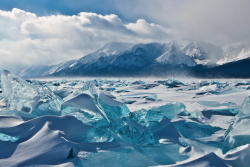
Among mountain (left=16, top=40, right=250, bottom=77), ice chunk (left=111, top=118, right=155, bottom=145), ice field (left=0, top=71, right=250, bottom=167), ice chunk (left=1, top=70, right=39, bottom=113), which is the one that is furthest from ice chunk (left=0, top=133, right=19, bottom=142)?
mountain (left=16, top=40, right=250, bottom=77)

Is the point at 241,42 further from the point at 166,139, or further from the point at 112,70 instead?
the point at 166,139

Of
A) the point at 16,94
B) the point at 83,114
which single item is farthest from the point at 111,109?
the point at 16,94

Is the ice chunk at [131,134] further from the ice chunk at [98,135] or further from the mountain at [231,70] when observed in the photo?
the mountain at [231,70]

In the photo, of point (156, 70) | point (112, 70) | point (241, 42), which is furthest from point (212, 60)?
point (112, 70)

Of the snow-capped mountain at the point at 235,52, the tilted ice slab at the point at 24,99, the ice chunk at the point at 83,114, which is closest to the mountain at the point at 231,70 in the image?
the snow-capped mountain at the point at 235,52

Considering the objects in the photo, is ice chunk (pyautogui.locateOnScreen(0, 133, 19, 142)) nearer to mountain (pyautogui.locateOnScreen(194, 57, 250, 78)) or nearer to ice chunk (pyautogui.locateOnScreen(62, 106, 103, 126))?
ice chunk (pyautogui.locateOnScreen(62, 106, 103, 126))

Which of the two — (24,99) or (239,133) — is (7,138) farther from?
(239,133)

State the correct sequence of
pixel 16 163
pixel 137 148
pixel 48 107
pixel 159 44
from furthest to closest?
pixel 159 44
pixel 48 107
pixel 137 148
pixel 16 163

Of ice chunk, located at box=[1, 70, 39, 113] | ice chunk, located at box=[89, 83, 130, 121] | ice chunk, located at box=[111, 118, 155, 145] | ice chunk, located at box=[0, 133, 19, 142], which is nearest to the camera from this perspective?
ice chunk, located at box=[0, 133, 19, 142]
